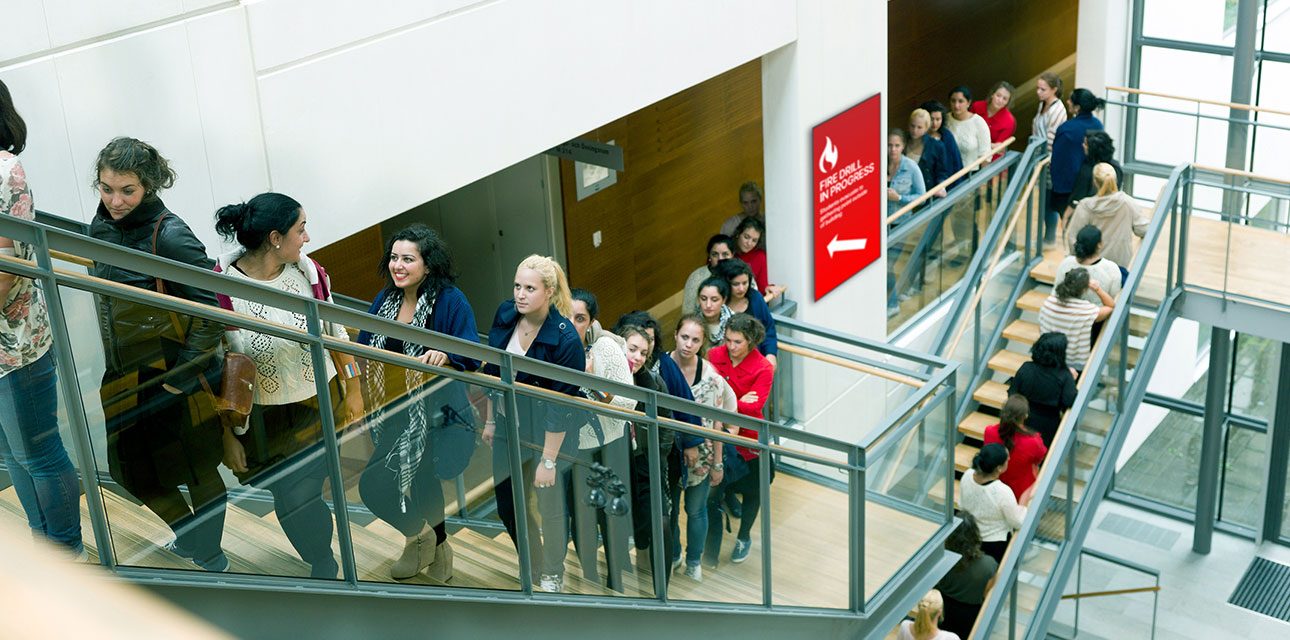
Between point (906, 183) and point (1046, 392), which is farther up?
point (906, 183)

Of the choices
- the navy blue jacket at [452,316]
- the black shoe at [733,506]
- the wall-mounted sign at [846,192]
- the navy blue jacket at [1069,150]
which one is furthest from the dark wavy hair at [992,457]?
the navy blue jacket at [452,316]

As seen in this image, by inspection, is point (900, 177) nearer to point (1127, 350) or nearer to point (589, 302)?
point (1127, 350)

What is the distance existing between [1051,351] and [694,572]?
4.39 metres

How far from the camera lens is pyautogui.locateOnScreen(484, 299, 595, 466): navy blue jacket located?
4711 mm

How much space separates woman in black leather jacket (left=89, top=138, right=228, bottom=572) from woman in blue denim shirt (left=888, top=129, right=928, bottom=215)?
333 inches

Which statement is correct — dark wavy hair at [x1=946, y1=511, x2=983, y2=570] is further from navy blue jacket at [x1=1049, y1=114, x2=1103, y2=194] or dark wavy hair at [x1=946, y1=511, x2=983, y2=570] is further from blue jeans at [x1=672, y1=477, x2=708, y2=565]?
navy blue jacket at [x1=1049, y1=114, x2=1103, y2=194]

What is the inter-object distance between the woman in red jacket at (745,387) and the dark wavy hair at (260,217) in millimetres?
2692

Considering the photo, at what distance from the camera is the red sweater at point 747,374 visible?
769 cm

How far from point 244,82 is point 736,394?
3.34m

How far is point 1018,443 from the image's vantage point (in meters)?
9.14

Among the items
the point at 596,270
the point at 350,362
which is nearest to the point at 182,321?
the point at 350,362

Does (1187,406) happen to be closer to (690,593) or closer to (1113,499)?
(1113,499)

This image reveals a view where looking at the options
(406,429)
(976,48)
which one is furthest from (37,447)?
(976,48)

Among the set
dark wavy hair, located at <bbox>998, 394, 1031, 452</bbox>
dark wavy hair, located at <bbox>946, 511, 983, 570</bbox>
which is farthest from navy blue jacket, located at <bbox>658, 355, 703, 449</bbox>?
dark wavy hair, located at <bbox>998, 394, 1031, 452</bbox>
